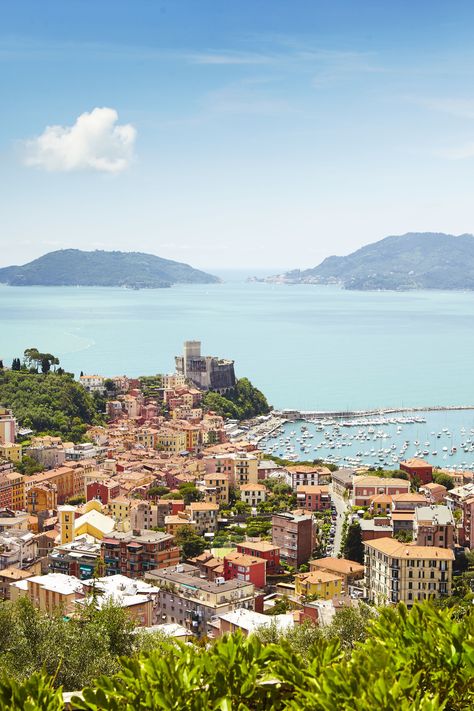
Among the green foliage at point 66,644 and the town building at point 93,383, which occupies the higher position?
the green foliage at point 66,644

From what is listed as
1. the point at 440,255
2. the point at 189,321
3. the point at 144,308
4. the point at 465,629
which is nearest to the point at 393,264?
the point at 440,255

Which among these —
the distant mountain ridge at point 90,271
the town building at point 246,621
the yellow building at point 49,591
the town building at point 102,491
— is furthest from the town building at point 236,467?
the distant mountain ridge at point 90,271

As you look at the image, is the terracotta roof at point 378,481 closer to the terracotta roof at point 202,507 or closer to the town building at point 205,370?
the terracotta roof at point 202,507

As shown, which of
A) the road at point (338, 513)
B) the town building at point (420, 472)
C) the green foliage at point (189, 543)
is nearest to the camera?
the green foliage at point (189, 543)

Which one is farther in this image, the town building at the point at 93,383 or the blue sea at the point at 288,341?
the blue sea at the point at 288,341

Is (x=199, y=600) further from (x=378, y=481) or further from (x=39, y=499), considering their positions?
(x=39, y=499)

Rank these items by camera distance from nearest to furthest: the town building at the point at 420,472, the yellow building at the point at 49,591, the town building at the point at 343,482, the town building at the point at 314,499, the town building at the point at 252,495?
1. the yellow building at the point at 49,591
2. the town building at the point at 314,499
3. the town building at the point at 252,495
4. the town building at the point at 343,482
5. the town building at the point at 420,472

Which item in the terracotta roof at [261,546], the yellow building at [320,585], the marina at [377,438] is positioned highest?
the terracotta roof at [261,546]
